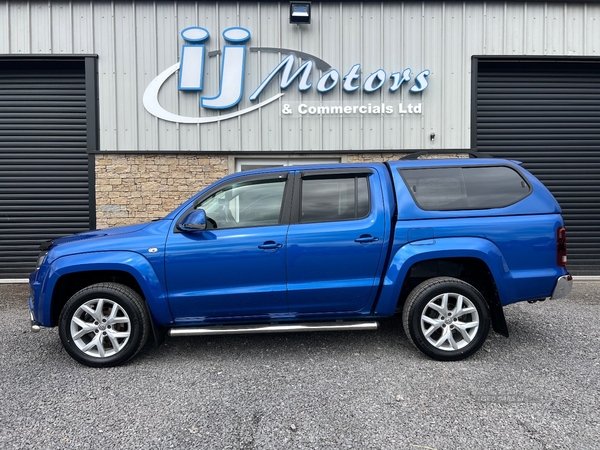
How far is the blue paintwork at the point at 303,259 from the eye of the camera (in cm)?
346

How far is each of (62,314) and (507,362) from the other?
155 inches

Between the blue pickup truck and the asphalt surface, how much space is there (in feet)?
1.06

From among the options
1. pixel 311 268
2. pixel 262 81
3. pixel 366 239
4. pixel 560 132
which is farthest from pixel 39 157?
pixel 560 132

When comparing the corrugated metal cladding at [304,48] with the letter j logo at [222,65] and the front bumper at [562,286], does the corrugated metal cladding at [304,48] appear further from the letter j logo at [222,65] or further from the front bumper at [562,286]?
the front bumper at [562,286]

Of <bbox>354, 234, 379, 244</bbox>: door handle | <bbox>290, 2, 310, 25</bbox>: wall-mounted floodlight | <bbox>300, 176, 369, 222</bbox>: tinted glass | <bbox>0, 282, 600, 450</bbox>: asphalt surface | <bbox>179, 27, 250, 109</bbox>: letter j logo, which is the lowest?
<bbox>0, 282, 600, 450</bbox>: asphalt surface

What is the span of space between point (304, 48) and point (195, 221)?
16.7 ft

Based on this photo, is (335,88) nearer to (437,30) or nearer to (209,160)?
(437,30)

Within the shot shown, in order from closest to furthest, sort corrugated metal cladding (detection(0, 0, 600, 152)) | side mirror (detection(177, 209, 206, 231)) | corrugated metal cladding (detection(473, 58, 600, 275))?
1. side mirror (detection(177, 209, 206, 231))
2. corrugated metal cladding (detection(0, 0, 600, 152))
3. corrugated metal cladding (detection(473, 58, 600, 275))

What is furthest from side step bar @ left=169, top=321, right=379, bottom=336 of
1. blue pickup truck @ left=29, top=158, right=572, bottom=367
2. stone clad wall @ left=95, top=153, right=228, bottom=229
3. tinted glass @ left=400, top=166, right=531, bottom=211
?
stone clad wall @ left=95, top=153, right=228, bottom=229

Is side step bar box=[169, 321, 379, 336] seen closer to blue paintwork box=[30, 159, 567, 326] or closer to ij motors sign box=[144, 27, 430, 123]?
blue paintwork box=[30, 159, 567, 326]

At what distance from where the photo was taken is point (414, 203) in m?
3.61

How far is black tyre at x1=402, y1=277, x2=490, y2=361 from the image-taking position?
138 inches

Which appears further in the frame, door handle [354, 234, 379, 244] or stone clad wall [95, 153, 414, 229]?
stone clad wall [95, 153, 414, 229]

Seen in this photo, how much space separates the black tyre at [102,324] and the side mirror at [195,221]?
780mm
